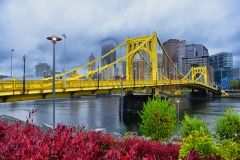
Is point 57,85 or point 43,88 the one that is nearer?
point 43,88

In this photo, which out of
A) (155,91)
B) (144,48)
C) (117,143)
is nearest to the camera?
(117,143)

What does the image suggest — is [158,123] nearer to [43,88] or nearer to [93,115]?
[43,88]

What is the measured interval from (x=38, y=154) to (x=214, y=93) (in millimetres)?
124123

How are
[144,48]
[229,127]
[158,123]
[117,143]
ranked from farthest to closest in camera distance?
[144,48] → [158,123] → [229,127] → [117,143]

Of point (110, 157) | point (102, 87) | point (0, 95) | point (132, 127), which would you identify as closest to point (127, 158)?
point (110, 157)

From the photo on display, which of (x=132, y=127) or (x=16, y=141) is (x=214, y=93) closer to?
(x=132, y=127)

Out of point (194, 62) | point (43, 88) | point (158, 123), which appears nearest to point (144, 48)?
point (43, 88)

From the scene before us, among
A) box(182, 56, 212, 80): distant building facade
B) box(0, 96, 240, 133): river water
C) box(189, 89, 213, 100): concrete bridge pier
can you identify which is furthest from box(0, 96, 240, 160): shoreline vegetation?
box(182, 56, 212, 80): distant building facade

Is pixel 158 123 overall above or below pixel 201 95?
above

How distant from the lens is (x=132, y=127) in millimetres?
38156

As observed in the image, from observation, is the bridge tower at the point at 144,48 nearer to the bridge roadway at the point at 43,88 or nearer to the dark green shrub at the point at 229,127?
the bridge roadway at the point at 43,88

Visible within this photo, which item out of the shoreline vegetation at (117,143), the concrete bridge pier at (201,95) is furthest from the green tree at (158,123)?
the concrete bridge pier at (201,95)

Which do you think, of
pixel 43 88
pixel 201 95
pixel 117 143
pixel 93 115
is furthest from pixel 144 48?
pixel 201 95

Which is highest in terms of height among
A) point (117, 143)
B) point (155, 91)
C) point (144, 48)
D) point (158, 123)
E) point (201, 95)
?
point (144, 48)
